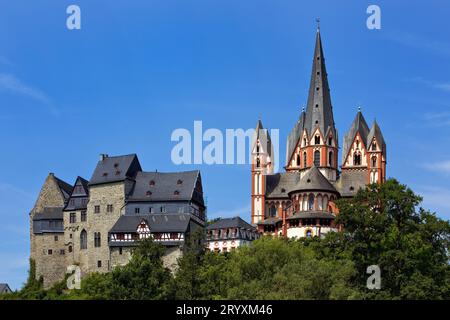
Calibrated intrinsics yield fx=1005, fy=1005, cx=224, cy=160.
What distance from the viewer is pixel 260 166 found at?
11944 centimetres

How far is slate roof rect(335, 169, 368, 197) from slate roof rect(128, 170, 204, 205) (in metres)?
23.2

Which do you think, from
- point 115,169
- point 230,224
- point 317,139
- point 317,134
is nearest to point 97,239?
point 115,169

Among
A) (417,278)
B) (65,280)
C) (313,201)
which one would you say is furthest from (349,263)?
(313,201)

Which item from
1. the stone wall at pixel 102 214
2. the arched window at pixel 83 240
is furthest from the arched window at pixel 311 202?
the arched window at pixel 83 240

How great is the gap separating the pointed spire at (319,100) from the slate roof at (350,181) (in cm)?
691

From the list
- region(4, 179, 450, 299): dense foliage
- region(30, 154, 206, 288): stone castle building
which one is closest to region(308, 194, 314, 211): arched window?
region(30, 154, 206, 288): stone castle building

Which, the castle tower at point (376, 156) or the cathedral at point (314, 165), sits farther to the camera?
the castle tower at point (376, 156)

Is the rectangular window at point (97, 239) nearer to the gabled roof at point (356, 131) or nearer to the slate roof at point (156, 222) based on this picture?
the slate roof at point (156, 222)

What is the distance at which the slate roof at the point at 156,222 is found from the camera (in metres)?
92.0

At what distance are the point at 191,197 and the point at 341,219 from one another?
25.5 meters

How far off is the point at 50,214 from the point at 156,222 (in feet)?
43.8

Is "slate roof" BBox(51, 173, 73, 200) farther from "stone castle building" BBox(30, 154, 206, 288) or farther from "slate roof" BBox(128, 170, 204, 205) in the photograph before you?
"slate roof" BBox(128, 170, 204, 205)

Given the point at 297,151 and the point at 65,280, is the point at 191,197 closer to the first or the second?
the point at 65,280

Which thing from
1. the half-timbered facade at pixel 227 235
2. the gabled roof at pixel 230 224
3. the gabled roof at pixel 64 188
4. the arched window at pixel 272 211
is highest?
the gabled roof at pixel 64 188
